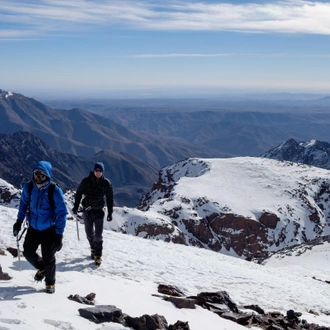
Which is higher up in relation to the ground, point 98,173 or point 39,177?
point 39,177

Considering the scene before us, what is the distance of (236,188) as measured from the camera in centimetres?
11694

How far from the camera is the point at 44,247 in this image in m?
9.69

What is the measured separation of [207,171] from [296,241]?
1658 inches

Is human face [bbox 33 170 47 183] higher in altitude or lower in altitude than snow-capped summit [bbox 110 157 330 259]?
higher

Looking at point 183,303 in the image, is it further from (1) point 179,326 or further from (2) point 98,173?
(2) point 98,173

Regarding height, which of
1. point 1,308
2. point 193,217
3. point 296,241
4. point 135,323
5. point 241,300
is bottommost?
point 296,241

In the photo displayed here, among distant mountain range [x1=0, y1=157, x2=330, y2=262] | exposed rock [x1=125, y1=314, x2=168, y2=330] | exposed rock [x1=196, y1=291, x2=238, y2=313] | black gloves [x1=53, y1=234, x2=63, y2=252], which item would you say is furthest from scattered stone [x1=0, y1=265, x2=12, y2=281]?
distant mountain range [x1=0, y1=157, x2=330, y2=262]

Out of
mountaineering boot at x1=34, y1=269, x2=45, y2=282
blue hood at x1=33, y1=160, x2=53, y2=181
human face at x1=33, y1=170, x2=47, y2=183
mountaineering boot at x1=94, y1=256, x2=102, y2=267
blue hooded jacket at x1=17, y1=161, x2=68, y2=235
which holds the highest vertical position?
blue hood at x1=33, y1=160, x2=53, y2=181

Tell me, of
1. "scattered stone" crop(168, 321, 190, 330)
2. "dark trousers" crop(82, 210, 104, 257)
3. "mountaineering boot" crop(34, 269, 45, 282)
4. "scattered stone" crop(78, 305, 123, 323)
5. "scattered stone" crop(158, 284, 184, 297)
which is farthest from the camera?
"dark trousers" crop(82, 210, 104, 257)

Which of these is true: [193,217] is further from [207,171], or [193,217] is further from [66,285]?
[66,285]

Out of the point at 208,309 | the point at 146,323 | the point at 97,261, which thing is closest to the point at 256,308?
the point at 208,309

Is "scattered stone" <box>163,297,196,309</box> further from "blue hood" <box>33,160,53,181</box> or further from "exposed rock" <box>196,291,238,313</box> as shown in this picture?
"blue hood" <box>33,160,53,181</box>

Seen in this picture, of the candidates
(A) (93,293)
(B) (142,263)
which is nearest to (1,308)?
(A) (93,293)

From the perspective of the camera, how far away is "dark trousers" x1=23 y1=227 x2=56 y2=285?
9.67 m
